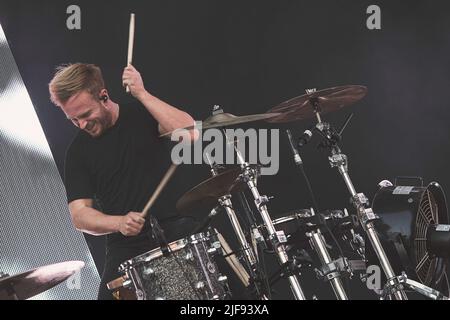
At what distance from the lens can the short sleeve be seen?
3650 mm

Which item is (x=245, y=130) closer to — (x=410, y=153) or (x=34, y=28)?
(x=410, y=153)

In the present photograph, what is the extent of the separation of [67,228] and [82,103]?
902 millimetres

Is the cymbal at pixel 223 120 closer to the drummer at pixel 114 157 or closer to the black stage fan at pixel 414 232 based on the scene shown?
the drummer at pixel 114 157

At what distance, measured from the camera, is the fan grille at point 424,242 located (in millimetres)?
3725

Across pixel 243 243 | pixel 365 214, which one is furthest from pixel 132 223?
pixel 365 214

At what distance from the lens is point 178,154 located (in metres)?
4.29

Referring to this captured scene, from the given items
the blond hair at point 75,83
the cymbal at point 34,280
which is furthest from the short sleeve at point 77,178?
the cymbal at point 34,280

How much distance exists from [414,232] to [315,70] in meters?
1.29

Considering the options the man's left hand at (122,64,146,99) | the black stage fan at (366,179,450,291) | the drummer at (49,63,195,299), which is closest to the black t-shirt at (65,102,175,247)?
the drummer at (49,63,195,299)

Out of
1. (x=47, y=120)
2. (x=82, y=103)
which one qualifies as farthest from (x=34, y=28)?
(x=82, y=103)

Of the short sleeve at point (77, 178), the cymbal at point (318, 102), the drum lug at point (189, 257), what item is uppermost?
the cymbal at point (318, 102)

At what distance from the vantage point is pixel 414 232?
3705 mm

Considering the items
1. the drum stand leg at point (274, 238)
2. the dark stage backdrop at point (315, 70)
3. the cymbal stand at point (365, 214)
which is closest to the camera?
the cymbal stand at point (365, 214)

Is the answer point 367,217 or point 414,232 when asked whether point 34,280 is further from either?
point 414,232
